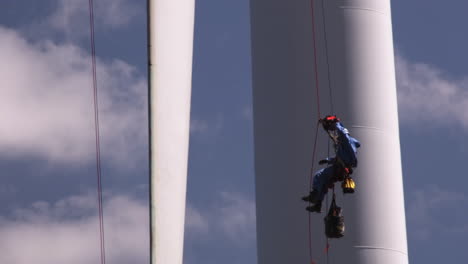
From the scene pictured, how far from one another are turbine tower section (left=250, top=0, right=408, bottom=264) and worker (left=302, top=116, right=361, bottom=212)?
10124mm

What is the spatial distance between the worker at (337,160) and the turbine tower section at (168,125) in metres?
3.81

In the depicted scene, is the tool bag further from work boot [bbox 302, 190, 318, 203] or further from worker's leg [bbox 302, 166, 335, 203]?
work boot [bbox 302, 190, 318, 203]

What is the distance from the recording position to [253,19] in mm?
40031

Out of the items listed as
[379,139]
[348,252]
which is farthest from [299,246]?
[379,139]

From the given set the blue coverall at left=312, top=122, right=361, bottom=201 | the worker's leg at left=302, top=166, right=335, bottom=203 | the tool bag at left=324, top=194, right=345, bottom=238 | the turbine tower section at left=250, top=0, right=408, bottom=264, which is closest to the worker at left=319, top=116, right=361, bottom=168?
the blue coverall at left=312, top=122, right=361, bottom=201

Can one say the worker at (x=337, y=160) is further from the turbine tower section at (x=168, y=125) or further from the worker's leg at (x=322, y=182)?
the turbine tower section at (x=168, y=125)

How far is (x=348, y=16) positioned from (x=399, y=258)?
26.9 feet

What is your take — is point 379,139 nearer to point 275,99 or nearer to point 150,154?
point 275,99

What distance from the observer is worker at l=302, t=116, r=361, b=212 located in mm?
24547

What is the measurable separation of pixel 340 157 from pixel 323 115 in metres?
11.7

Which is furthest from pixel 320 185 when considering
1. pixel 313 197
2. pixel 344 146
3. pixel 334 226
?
Answer: pixel 344 146

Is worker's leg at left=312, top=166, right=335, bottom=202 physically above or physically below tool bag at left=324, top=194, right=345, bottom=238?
above

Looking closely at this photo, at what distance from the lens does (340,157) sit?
25172 millimetres

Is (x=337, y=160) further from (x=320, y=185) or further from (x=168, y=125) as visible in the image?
(x=168, y=125)
